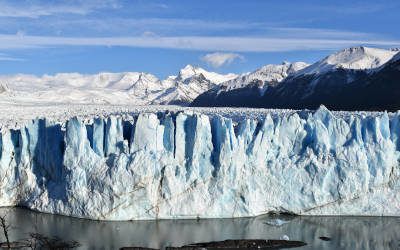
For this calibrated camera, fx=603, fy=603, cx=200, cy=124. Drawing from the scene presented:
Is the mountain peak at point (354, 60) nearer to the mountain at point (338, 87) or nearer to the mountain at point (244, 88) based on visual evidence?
the mountain at point (338, 87)

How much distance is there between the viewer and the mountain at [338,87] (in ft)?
197

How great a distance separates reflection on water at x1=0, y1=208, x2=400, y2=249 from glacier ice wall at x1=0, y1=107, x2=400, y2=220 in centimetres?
49

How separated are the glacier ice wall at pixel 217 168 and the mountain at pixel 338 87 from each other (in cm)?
3208

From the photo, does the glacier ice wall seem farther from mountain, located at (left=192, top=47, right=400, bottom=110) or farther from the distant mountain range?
mountain, located at (left=192, top=47, right=400, bottom=110)

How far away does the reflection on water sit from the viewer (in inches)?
697

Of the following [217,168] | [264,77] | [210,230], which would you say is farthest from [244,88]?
[210,230]

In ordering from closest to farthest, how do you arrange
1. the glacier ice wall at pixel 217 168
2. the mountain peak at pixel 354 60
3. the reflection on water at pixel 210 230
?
the reflection on water at pixel 210 230 < the glacier ice wall at pixel 217 168 < the mountain peak at pixel 354 60

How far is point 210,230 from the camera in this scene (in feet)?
61.9

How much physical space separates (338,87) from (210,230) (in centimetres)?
5539

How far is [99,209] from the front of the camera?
20.0 meters

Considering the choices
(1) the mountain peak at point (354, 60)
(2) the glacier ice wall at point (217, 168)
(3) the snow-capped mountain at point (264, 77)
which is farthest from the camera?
(3) the snow-capped mountain at point (264, 77)

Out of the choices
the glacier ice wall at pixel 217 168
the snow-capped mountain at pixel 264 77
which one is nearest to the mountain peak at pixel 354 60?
the snow-capped mountain at pixel 264 77

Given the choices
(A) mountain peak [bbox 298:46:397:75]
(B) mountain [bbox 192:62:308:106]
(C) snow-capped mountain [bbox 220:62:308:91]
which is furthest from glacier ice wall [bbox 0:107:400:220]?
(C) snow-capped mountain [bbox 220:62:308:91]

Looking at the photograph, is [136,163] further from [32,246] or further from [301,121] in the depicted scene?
[301,121]
